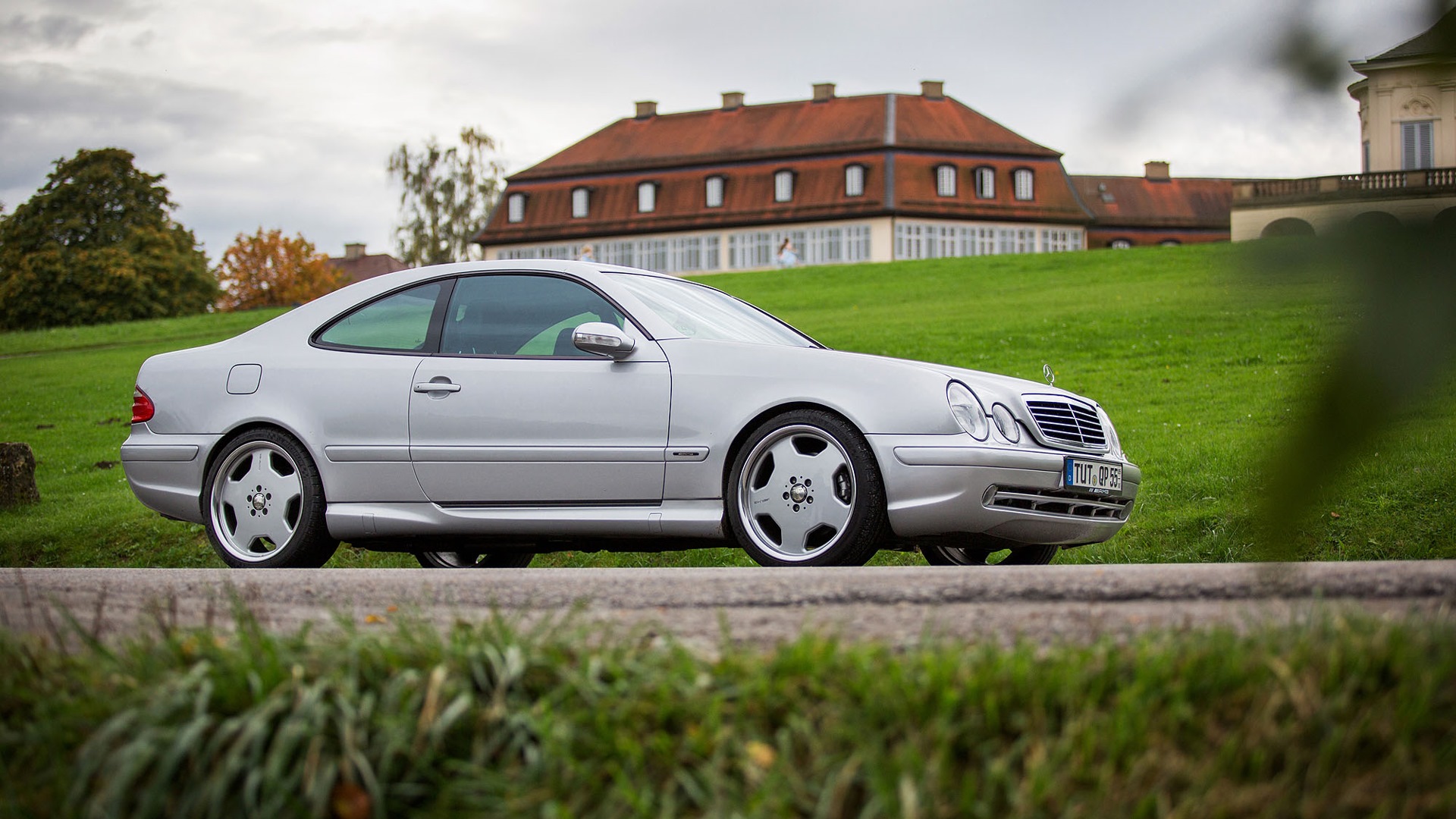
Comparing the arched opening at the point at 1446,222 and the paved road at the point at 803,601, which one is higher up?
the arched opening at the point at 1446,222

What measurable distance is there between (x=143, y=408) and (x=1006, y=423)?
14.3ft

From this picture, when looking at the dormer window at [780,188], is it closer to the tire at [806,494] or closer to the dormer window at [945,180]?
the dormer window at [945,180]

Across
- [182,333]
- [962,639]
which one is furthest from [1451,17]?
[182,333]

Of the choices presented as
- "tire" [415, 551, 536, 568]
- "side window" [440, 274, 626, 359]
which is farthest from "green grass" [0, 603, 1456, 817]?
"tire" [415, 551, 536, 568]

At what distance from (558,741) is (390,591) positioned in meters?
1.76

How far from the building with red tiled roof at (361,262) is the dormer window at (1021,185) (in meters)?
44.4

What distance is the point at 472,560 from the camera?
8344 mm

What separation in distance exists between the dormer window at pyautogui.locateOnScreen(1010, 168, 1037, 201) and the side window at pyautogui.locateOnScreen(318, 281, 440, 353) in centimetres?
5884

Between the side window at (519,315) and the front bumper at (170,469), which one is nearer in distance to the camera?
the side window at (519,315)

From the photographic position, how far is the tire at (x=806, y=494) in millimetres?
5789

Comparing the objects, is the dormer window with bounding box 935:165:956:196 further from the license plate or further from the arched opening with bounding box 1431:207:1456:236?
the arched opening with bounding box 1431:207:1456:236

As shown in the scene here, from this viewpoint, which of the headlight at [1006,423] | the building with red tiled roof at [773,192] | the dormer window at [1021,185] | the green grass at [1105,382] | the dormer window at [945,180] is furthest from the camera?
the dormer window at [945,180]

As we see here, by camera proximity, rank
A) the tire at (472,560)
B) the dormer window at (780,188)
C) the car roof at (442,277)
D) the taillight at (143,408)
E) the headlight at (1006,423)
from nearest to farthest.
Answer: the headlight at (1006,423)
the car roof at (442,277)
the taillight at (143,408)
the tire at (472,560)
the dormer window at (780,188)

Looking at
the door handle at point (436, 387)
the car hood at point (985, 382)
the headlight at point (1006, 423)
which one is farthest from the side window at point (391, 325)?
the headlight at point (1006, 423)
